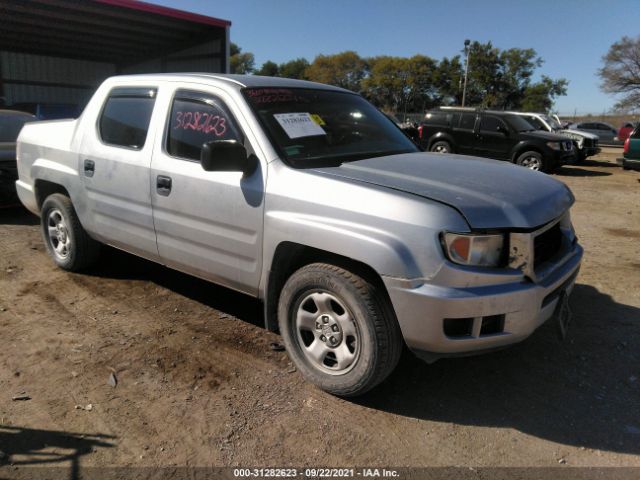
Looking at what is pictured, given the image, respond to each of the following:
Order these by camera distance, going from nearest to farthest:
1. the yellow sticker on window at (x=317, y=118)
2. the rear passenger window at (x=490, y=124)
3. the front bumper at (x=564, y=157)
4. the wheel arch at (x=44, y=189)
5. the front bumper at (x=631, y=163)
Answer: the yellow sticker on window at (x=317, y=118), the wheel arch at (x=44, y=189), the front bumper at (x=631, y=163), the front bumper at (x=564, y=157), the rear passenger window at (x=490, y=124)

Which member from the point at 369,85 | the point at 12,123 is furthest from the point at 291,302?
the point at 369,85

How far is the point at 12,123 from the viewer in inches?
304

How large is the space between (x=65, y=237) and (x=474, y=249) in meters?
3.98

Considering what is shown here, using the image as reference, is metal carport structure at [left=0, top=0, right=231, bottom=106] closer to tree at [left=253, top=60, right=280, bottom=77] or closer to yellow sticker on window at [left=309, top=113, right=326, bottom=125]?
yellow sticker on window at [left=309, top=113, right=326, bottom=125]

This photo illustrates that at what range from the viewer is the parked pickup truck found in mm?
2615

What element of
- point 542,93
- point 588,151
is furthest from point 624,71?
point 588,151

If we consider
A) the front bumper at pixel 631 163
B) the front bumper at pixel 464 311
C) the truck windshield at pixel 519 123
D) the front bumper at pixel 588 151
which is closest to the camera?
the front bumper at pixel 464 311

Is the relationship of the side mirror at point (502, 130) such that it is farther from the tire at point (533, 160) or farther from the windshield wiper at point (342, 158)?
the windshield wiper at point (342, 158)

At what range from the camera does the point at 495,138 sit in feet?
47.7

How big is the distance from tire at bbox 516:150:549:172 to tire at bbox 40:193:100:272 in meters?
11.9

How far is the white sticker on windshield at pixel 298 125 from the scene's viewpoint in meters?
3.38

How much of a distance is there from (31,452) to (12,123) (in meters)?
6.65

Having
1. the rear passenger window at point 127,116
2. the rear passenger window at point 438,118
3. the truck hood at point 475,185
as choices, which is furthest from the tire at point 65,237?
the rear passenger window at point 438,118

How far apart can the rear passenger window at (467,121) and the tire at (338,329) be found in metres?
13.2
